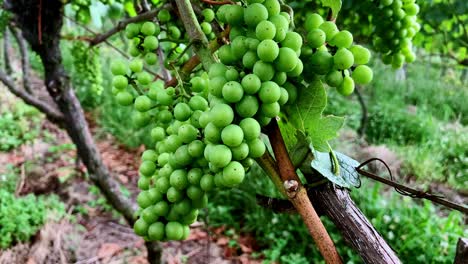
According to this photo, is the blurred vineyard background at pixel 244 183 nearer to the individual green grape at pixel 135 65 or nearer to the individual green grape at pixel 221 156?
the individual green grape at pixel 135 65

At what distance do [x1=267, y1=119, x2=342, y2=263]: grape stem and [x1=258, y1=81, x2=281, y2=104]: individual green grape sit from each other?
104 mm

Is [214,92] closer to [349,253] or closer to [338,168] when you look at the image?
[338,168]

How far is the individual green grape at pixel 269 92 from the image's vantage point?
2.18 ft

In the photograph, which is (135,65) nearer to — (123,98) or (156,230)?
(123,98)

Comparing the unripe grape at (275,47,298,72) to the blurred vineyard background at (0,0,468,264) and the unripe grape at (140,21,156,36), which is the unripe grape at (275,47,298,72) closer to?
the unripe grape at (140,21,156,36)

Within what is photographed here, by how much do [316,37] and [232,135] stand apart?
9.1 inches

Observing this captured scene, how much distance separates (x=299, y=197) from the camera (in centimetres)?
73

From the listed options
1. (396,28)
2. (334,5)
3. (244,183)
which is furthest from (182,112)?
(244,183)

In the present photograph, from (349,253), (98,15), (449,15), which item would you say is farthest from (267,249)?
(98,15)

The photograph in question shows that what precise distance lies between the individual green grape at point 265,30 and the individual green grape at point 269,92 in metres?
0.07

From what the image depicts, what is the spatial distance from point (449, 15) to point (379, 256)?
9.15 ft

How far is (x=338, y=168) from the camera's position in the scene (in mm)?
769

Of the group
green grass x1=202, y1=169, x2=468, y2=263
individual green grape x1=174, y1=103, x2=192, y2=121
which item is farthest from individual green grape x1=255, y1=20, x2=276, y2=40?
green grass x1=202, y1=169, x2=468, y2=263

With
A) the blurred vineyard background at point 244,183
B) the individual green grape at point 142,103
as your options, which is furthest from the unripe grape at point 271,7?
the blurred vineyard background at point 244,183
